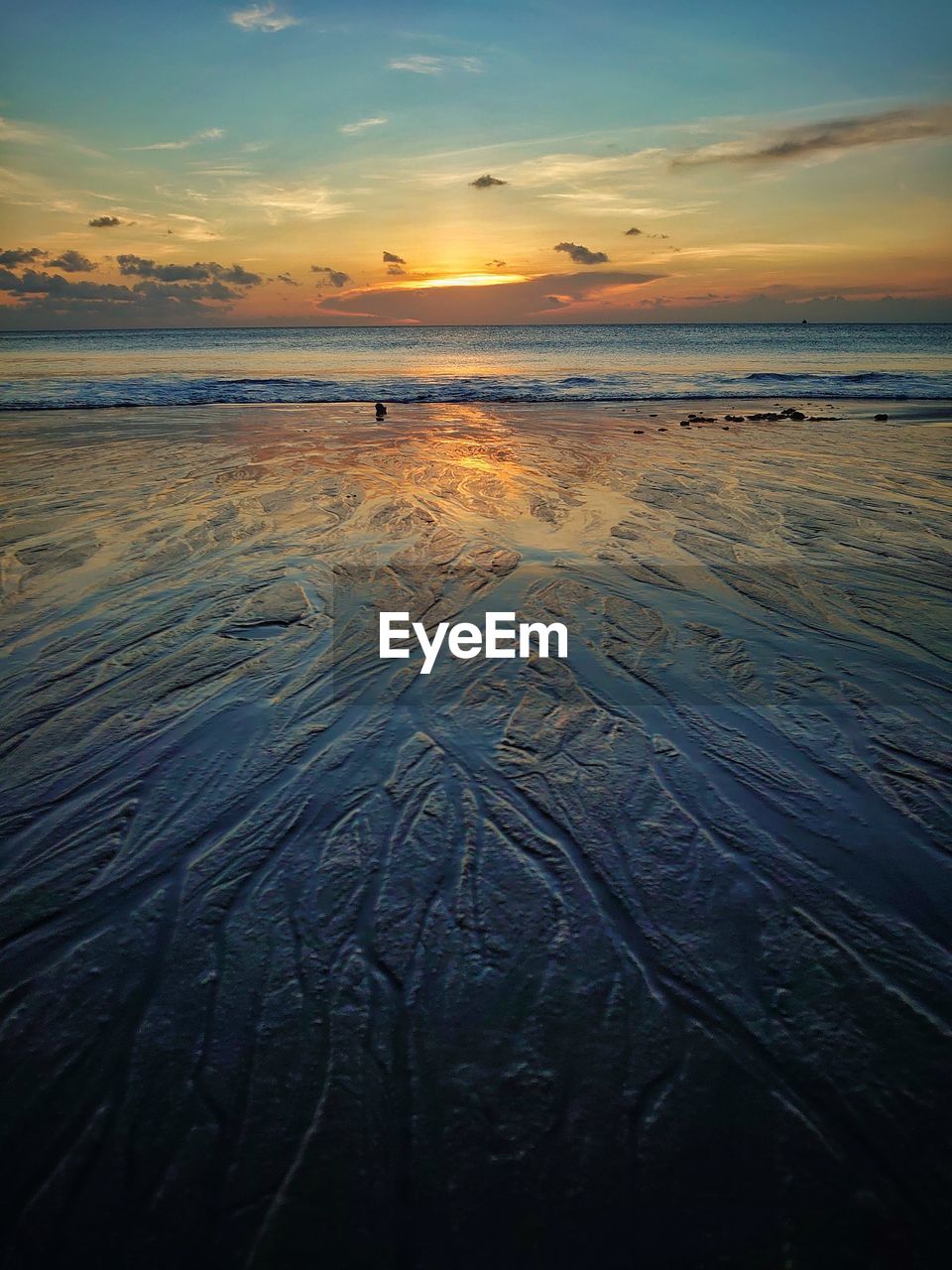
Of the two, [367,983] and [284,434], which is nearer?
[367,983]

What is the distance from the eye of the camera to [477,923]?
3156 mm

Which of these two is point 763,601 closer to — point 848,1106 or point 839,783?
point 839,783

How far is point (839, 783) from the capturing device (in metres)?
4.11

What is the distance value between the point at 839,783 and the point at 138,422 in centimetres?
2054

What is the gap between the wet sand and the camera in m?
2.15

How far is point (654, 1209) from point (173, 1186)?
1.40m

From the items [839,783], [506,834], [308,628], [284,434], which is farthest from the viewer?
[284,434]

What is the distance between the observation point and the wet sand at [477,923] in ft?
7.04

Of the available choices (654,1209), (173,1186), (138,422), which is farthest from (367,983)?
(138,422)

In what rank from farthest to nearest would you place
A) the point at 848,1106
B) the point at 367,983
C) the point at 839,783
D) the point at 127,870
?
the point at 839,783 → the point at 127,870 → the point at 367,983 → the point at 848,1106

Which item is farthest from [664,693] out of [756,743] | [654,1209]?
[654,1209]

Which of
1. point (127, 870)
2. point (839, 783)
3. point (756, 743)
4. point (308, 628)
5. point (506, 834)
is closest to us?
point (127, 870)

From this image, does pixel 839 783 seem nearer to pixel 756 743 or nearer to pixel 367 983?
pixel 756 743

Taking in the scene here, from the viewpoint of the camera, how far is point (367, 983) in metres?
2.86
